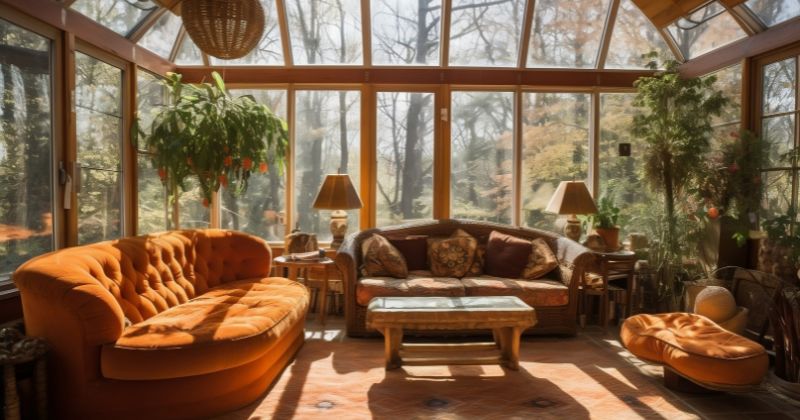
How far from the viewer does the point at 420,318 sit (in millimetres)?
3580

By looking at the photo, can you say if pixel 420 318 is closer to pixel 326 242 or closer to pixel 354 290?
pixel 354 290

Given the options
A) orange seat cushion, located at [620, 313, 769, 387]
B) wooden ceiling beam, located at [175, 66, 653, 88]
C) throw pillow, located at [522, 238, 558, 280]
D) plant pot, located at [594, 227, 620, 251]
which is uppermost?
wooden ceiling beam, located at [175, 66, 653, 88]

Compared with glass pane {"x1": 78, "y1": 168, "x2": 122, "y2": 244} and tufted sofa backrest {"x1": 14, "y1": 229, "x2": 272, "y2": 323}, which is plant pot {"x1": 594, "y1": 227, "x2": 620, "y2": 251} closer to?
tufted sofa backrest {"x1": 14, "y1": 229, "x2": 272, "y2": 323}

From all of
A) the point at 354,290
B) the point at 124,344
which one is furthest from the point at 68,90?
the point at 354,290

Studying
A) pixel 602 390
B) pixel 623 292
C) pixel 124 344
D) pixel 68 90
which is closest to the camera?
pixel 124 344

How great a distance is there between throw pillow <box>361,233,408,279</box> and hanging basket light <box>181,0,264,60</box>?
2.15m

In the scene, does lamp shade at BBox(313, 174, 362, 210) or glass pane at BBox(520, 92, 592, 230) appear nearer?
lamp shade at BBox(313, 174, 362, 210)

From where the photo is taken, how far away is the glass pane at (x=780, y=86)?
4594 mm

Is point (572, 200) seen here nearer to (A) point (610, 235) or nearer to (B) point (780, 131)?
(A) point (610, 235)

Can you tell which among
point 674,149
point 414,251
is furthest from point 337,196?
point 674,149

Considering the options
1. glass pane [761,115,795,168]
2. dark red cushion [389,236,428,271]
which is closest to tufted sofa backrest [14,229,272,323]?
dark red cushion [389,236,428,271]

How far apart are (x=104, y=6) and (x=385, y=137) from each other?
2905mm

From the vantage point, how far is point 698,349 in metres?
3.16

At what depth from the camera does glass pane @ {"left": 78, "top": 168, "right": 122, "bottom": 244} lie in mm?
4391
